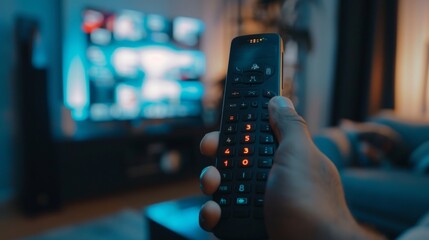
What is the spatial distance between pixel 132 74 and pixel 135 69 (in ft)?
0.13

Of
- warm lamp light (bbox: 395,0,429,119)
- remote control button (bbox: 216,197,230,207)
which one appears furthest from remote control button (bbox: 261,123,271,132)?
warm lamp light (bbox: 395,0,429,119)

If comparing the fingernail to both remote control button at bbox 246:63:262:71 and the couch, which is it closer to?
remote control button at bbox 246:63:262:71

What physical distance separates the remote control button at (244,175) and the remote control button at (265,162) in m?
0.02

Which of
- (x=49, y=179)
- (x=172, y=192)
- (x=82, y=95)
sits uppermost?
(x=82, y=95)

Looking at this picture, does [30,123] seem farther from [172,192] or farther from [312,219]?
[312,219]

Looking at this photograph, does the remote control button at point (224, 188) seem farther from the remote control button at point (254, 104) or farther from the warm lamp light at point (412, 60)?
the warm lamp light at point (412, 60)

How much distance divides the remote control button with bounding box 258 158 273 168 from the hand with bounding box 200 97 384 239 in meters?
0.01

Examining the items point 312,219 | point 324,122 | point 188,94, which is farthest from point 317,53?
point 312,219

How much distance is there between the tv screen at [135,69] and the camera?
1.92 metres

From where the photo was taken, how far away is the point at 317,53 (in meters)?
2.84

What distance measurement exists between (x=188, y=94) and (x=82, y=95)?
73cm

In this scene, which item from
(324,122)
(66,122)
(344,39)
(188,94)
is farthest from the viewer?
(324,122)

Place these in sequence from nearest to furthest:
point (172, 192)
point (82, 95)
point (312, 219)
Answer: point (312, 219), point (82, 95), point (172, 192)

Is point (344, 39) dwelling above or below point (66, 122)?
above
